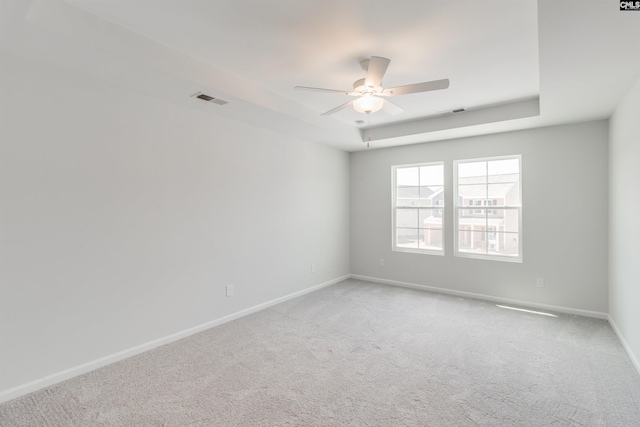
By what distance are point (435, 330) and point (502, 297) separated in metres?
1.62

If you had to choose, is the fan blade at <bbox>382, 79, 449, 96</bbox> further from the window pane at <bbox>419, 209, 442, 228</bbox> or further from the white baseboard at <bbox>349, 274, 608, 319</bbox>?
the white baseboard at <bbox>349, 274, 608, 319</bbox>

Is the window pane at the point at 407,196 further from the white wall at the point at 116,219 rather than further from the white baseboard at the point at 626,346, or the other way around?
the white baseboard at the point at 626,346

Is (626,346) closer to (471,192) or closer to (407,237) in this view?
(471,192)

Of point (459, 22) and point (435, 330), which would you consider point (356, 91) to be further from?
point (435, 330)

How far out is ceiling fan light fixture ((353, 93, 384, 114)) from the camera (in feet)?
9.15

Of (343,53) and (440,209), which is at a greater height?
(343,53)

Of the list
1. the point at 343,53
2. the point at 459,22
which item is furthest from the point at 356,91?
the point at 459,22

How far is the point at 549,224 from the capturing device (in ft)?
13.7

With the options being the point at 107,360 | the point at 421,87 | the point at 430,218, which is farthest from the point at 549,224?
the point at 107,360

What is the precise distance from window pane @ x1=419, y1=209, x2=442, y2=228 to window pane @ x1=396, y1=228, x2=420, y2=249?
194 millimetres

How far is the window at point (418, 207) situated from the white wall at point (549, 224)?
0.49 feet

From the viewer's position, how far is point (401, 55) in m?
2.63

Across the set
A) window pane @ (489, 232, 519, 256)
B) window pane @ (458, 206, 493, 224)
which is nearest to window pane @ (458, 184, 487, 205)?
window pane @ (458, 206, 493, 224)

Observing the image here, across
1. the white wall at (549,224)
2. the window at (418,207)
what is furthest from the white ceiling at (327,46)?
the window at (418,207)
